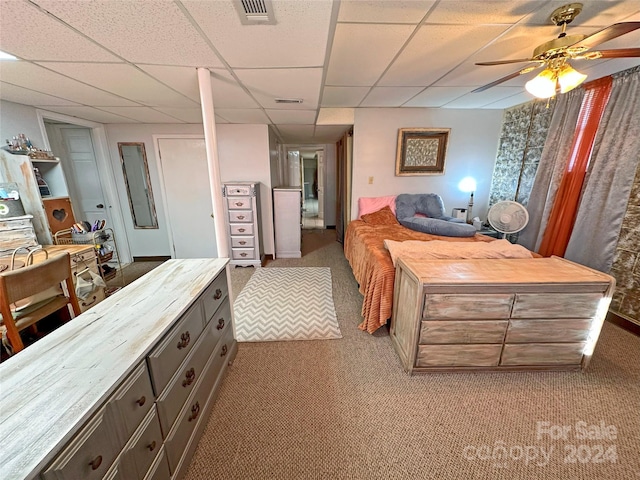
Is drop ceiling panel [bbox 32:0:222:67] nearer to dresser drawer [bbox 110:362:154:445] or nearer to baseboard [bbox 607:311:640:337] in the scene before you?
dresser drawer [bbox 110:362:154:445]

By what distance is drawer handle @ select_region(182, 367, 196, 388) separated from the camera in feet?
3.86

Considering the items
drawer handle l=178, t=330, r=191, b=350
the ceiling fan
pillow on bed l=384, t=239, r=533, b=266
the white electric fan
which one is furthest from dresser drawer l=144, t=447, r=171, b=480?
the white electric fan

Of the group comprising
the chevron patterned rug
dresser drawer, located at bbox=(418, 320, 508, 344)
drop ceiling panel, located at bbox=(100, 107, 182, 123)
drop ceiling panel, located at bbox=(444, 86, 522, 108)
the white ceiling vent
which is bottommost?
the chevron patterned rug

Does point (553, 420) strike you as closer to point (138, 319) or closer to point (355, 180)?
point (138, 319)

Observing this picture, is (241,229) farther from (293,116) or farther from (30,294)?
A: (30,294)

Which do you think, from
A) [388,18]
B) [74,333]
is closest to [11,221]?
[74,333]

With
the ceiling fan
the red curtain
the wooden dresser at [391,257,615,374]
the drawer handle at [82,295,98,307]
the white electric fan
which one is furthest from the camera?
the white electric fan

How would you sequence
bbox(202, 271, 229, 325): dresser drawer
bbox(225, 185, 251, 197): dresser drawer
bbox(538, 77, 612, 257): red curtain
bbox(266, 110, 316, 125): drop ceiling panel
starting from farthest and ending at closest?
bbox(225, 185, 251, 197): dresser drawer < bbox(266, 110, 316, 125): drop ceiling panel < bbox(538, 77, 612, 257): red curtain < bbox(202, 271, 229, 325): dresser drawer

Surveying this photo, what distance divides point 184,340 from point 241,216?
2.53 meters

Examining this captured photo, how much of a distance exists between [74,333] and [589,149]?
4226mm

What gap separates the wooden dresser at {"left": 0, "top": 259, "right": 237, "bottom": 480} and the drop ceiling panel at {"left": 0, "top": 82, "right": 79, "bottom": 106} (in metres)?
2.17

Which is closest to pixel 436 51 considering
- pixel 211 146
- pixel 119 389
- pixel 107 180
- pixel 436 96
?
pixel 436 96

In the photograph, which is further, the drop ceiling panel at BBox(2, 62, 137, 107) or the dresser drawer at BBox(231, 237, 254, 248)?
the dresser drawer at BBox(231, 237, 254, 248)

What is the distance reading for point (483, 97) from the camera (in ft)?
9.93
